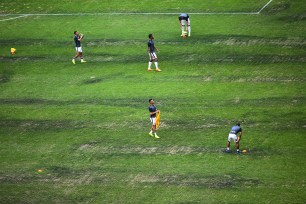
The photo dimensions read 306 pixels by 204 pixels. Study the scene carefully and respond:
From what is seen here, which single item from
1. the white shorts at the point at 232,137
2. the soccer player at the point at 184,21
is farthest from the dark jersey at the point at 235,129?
the soccer player at the point at 184,21

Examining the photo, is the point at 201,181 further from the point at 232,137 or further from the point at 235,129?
the point at 235,129

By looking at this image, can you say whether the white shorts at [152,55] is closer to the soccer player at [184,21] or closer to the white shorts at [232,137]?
the soccer player at [184,21]

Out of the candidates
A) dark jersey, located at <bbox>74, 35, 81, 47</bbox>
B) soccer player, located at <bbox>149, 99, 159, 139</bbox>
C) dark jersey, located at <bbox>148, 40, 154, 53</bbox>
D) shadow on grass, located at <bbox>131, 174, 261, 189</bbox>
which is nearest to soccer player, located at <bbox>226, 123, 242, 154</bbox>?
shadow on grass, located at <bbox>131, 174, 261, 189</bbox>

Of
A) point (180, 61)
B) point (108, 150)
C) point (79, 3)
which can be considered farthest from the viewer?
point (79, 3)

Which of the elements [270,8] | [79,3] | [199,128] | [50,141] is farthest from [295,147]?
[79,3]

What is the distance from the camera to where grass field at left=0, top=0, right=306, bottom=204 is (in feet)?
115

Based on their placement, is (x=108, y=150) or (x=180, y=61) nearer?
(x=108, y=150)

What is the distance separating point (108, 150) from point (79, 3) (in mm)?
30329

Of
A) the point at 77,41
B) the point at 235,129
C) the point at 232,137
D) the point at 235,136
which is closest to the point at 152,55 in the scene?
the point at 77,41

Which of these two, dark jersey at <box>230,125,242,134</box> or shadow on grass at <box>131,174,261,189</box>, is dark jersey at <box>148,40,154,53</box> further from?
shadow on grass at <box>131,174,261,189</box>

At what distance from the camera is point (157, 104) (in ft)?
146

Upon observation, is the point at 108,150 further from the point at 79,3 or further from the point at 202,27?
the point at 79,3

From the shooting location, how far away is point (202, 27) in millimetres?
56438

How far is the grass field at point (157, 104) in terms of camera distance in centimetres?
3497
